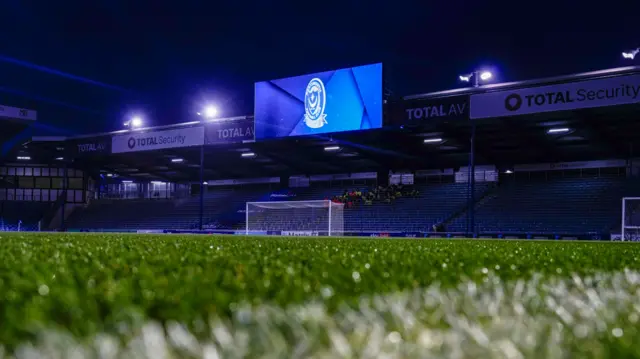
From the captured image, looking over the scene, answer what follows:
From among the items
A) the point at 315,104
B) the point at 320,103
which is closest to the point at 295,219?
the point at 315,104

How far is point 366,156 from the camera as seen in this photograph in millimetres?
26594

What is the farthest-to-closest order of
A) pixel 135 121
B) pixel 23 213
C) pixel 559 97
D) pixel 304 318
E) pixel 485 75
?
pixel 23 213 < pixel 135 121 < pixel 485 75 < pixel 559 97 < pixel 304 318

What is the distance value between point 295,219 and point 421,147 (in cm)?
655

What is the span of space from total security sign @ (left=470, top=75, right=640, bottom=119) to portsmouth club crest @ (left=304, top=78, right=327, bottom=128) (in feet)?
18.4

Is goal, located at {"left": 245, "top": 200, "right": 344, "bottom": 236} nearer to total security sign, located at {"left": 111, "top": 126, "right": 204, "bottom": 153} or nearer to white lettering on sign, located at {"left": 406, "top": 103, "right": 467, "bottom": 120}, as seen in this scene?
total security sign, located at {"left": 111, "top": 126, "right": 204, "bottom": 153}

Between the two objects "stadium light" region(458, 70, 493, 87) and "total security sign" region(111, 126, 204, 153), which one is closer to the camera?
"stadium light" region(458, 70, 493, 87)

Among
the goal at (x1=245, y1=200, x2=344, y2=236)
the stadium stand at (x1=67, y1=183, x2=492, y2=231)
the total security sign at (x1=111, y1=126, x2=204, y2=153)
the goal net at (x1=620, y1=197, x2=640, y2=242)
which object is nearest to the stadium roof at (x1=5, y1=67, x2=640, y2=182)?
the total security sign at (x1=111, y1=126, x2=204, y2=153)

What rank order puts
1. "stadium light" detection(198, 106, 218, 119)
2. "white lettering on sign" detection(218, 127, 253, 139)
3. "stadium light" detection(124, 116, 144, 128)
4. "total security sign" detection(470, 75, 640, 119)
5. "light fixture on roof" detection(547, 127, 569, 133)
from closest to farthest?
"total security sign" detection(470, 75, 640, 119) < "light fixture on roof" detection(547, 127, 569, 133) < "white lettering on sign" detection(218, 127, 253, 139) < "stadium light" detection(198, 106, 218, 119) < "stadium light" detection(124, 116, 144, 128)

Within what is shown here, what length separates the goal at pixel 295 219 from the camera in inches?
936

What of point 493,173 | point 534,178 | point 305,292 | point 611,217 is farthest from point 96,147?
point 305,292

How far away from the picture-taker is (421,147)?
78.9ft

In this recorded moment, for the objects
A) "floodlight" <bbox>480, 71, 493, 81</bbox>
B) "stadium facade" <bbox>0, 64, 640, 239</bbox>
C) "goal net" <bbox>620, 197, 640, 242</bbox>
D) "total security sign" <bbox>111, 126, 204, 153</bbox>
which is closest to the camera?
"goal net" <bbox>620, 197, 640, 242</bbox>

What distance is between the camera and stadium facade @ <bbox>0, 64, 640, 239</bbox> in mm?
18344

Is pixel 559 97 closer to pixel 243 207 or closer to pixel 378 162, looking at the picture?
pixel 378 162
